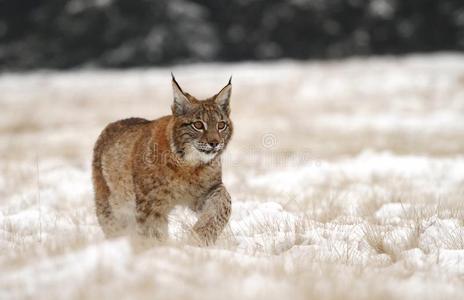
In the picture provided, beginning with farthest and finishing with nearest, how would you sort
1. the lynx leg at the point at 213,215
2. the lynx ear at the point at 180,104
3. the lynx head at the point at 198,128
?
the lynx ear at the point at 180,104
the lynx head at the point at 198,128
the lynx leg at the point at 213,215

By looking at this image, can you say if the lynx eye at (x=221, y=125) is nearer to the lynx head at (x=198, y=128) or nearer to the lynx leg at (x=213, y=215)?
the lynx head at (x=198, y=128)

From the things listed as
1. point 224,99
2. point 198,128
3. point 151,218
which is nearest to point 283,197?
point 224,99

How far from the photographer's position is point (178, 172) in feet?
16.9

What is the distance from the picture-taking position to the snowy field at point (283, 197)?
345 cm

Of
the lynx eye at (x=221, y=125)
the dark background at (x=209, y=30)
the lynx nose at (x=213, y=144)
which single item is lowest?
the lynx nose at (x=213, y=144)

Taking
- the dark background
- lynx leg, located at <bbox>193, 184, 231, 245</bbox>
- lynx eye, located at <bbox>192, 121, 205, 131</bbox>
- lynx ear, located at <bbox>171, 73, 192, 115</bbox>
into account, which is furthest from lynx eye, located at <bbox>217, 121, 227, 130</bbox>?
the dark background

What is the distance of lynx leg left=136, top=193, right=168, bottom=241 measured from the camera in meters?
5.09

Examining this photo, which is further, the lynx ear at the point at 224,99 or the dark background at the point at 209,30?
the dark background at the point at 209,30

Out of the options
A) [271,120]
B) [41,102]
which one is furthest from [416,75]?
[41,102]

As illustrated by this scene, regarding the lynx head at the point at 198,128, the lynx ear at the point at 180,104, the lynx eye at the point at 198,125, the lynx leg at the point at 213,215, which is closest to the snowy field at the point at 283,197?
the lynx leg at the point at 213,215

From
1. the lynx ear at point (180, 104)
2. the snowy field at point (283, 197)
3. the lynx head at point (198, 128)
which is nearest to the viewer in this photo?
the snowy field at point (283, 197)

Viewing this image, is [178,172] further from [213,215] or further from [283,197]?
[283,197]

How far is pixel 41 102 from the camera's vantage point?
79.4 ft

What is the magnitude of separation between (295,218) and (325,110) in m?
15.9
